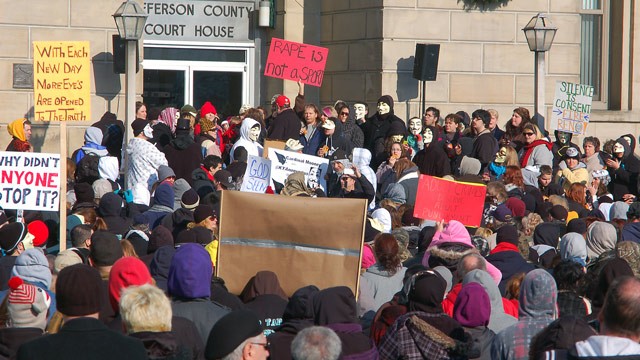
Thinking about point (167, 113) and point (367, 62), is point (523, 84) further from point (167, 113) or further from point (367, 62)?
point (167, 113)

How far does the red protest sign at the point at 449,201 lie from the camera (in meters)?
10.2

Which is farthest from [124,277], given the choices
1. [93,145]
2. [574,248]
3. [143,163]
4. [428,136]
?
[428,136]

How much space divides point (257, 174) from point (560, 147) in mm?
6160

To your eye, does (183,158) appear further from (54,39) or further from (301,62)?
(54,39)

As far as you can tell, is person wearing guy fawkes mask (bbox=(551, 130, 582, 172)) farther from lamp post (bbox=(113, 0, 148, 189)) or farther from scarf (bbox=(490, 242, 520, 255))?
scarf (bbox=(490, 242, 520, 255))

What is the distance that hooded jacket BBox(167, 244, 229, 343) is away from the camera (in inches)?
254

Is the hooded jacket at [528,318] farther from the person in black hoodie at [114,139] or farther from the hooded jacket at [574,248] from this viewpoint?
the person in black hoodie at [114,139]

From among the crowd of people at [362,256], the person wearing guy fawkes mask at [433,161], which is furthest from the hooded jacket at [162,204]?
the person wearing guy fawkes mask at [433,161]

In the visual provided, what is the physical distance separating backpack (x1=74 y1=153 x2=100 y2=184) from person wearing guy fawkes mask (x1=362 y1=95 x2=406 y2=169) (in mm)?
3786

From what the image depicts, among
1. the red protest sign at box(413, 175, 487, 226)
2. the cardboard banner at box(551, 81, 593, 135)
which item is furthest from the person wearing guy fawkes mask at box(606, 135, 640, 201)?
the red protest sign at box(413, 175, 487, 226)

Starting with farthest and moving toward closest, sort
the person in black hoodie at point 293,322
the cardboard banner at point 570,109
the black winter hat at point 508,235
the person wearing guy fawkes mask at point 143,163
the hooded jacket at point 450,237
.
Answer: the cardboard banner at point 570,109 → the person wearing guy fawkes mask at point 143,163 → the black winter hat at point 508,235 → the hooded jacket at point 450,237 → the person in black hoodie at point 293,322

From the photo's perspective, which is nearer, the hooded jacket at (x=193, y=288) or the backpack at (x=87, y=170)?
the hooded jacket at (x=193, y=288)

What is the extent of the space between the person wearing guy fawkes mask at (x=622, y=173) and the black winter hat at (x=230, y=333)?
10166mm

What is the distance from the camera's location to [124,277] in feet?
20.9
